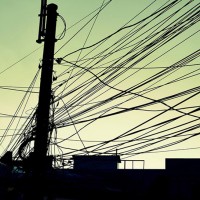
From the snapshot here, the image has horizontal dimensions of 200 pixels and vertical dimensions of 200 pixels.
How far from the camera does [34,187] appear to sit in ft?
23.9

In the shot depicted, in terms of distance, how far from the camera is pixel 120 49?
745cm

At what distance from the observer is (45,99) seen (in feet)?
25.8

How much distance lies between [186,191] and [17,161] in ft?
30.9

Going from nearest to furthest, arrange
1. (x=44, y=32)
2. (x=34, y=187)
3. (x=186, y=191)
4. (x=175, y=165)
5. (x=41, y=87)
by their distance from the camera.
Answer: (x=34, y=187) → (x=41, y=87) → (x=44, y=32) → (x=186, y=191) → (x=175, y=165)

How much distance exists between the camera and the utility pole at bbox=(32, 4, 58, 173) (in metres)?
7.59

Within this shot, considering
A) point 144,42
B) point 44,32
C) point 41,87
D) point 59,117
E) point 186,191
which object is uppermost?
point 44,32

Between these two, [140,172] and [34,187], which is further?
[140,172]

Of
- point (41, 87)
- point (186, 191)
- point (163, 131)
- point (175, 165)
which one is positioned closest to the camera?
point (163, 131)

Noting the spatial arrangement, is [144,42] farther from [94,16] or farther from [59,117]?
[59,117]

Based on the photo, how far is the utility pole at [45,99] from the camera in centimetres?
759

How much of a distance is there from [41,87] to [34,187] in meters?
2.48

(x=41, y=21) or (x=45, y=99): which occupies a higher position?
(x=41, y=21)

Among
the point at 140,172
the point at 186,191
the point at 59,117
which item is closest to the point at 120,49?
the point at 59,117

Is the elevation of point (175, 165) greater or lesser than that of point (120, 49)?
lesser
